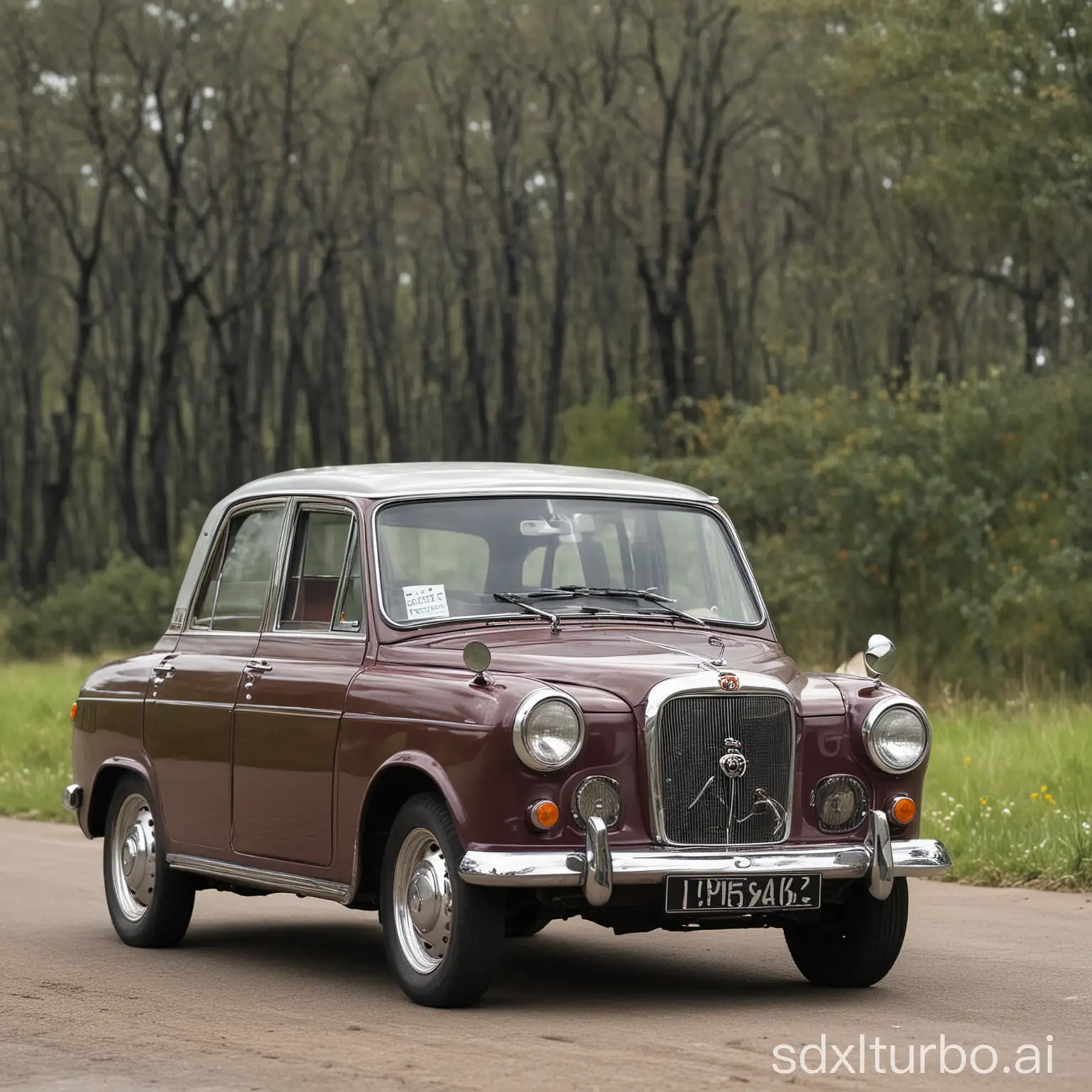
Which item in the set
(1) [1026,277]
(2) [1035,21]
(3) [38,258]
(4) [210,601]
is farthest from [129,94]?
(4) [210,601]

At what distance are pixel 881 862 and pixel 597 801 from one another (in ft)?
3.73

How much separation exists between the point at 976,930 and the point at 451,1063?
14.0 ft

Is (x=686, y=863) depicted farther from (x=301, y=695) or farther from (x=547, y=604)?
(x=301, y=695)

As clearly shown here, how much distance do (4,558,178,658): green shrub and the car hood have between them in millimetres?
37528

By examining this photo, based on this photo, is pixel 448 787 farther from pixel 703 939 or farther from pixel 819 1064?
pixel 703 939

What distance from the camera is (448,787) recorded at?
7938 mm

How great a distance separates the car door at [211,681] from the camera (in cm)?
967

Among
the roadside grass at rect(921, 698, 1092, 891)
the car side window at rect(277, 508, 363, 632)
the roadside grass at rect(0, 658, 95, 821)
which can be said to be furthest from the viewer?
the roadside grass at rect(0, 658, 95, 821)

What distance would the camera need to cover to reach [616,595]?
→ 927cm

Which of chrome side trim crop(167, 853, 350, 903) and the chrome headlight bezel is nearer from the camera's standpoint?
the chrome headlight bezel

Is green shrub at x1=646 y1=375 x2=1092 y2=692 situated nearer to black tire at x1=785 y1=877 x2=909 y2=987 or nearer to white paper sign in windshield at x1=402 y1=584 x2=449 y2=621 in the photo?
black tire at x1=785 y1=877 x2=909 y2=987

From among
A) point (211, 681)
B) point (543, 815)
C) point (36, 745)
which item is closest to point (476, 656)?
point (543, 815)

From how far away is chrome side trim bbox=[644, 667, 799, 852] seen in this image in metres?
7.96

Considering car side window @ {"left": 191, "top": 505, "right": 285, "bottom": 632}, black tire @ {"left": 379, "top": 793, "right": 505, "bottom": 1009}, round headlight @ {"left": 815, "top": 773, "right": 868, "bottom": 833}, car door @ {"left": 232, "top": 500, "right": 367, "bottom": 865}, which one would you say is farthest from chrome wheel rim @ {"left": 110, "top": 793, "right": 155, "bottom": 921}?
round headlight @ {"left": 815, "top": 773, "right": 868, "bottom": 833}
